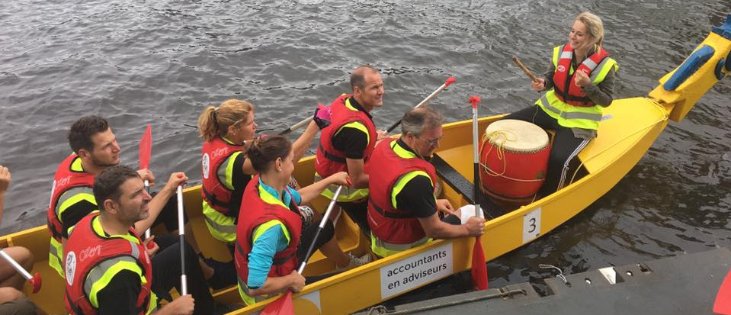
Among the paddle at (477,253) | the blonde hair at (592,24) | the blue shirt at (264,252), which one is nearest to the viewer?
the blue shirt at (264,252)

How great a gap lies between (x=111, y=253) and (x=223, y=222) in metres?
1.68

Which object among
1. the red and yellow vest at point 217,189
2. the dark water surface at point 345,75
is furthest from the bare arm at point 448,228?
the red and yellow vest at point 217,189

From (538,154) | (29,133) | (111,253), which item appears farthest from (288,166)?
(29,133)

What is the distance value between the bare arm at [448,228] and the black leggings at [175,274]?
2.09 m

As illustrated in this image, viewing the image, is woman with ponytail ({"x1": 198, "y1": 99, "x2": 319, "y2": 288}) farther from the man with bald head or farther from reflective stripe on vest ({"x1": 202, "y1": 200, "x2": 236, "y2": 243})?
the man with bald head

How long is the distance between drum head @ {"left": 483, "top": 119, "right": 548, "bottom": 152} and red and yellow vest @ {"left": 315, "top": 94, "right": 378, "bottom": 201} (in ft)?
5.36

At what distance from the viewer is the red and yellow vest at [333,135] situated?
5.48m

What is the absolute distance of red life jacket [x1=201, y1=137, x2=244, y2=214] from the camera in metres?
5.08

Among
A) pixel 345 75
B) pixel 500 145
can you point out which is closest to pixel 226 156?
pixel 500 145

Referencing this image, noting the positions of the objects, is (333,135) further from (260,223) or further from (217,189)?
(260,223)

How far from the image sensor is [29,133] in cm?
944

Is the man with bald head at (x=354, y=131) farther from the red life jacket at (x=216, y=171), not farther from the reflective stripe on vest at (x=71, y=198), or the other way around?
the reflective stripe on vest at (x=71, y=198)

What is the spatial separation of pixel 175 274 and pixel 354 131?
213 centimetres

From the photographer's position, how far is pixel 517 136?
6.55m
